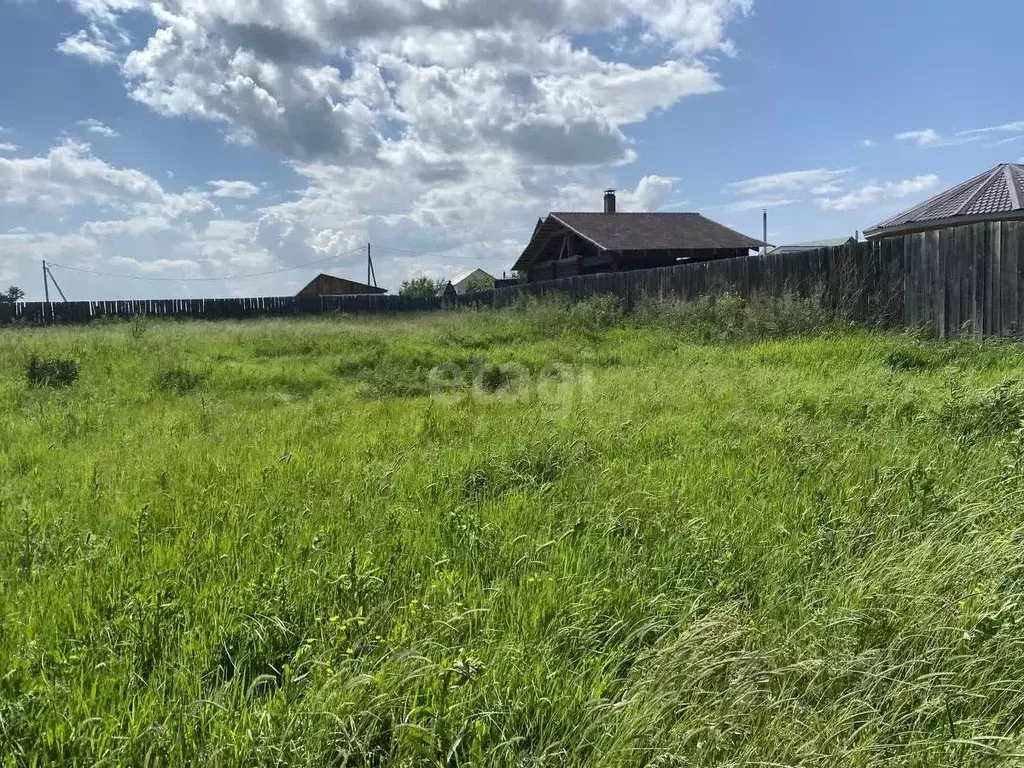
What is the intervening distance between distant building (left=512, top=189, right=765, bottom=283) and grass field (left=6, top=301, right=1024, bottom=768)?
55.1 feet

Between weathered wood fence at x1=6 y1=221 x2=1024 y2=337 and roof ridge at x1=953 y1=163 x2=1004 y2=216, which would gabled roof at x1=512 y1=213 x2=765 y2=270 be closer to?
weathered wood fence at x1=6 y1=221 x2=1024 y2=337

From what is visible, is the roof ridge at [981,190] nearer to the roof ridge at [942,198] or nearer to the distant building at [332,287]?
the roof ridge at [942,198]

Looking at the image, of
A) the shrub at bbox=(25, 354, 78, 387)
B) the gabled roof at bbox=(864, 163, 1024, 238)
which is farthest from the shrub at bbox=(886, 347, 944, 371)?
the shrub at bbox=(25, 354, 78, 387)

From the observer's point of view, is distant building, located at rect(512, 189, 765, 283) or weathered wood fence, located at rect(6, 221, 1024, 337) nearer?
weathered wood fence, located at rect(6, 221, 1024, 337)

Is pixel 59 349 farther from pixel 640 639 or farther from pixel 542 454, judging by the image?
pixel 640 639

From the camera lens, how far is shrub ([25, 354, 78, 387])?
7.21 metres

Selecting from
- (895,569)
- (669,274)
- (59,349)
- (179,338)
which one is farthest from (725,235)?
(895,569)

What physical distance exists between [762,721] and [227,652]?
1.49 metres

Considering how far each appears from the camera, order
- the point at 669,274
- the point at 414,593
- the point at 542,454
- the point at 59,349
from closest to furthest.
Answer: the point at 414,593 → the point at 542,454 → the point at 59,349 → the point at 669,274

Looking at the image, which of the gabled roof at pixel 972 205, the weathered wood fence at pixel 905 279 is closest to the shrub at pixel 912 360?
the weathered wood fence at pixel 905 279

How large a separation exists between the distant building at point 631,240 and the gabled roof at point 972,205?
6.22 meters

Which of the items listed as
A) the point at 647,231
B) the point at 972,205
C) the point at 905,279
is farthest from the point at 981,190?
the point at 647,231

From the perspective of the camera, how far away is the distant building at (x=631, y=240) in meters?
21.3

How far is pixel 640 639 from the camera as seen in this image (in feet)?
6.39
